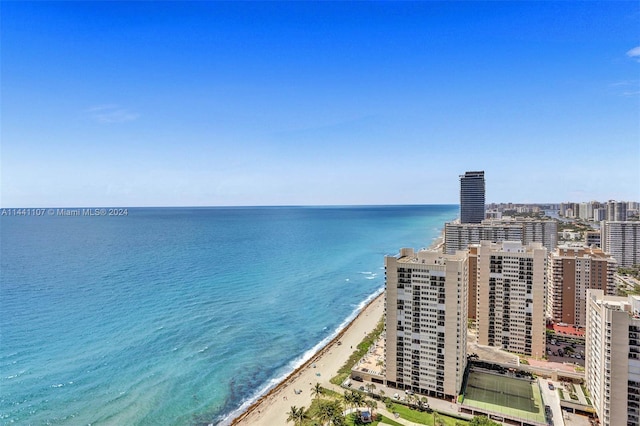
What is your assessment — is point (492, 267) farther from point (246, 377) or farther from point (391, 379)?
point (246, 377)

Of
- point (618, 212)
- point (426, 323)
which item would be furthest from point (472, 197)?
point (426, 323)

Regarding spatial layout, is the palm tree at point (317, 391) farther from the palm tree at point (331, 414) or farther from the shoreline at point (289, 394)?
the palm tree at point (331, 414)

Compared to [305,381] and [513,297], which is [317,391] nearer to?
[305,381]

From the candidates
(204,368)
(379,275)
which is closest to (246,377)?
(204,368)

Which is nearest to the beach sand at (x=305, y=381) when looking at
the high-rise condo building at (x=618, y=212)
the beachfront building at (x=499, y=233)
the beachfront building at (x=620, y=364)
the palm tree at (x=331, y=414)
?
the palm tree at (x=331, y=414)

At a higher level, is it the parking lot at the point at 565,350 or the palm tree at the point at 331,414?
the palm tree at the point at 331,414

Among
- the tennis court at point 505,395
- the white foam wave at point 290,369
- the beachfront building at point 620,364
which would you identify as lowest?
the white foam wave at point 290,369

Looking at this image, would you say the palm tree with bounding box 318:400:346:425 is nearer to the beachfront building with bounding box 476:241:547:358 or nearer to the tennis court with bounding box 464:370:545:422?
the tennis court with bounding box 464:370:545:422
